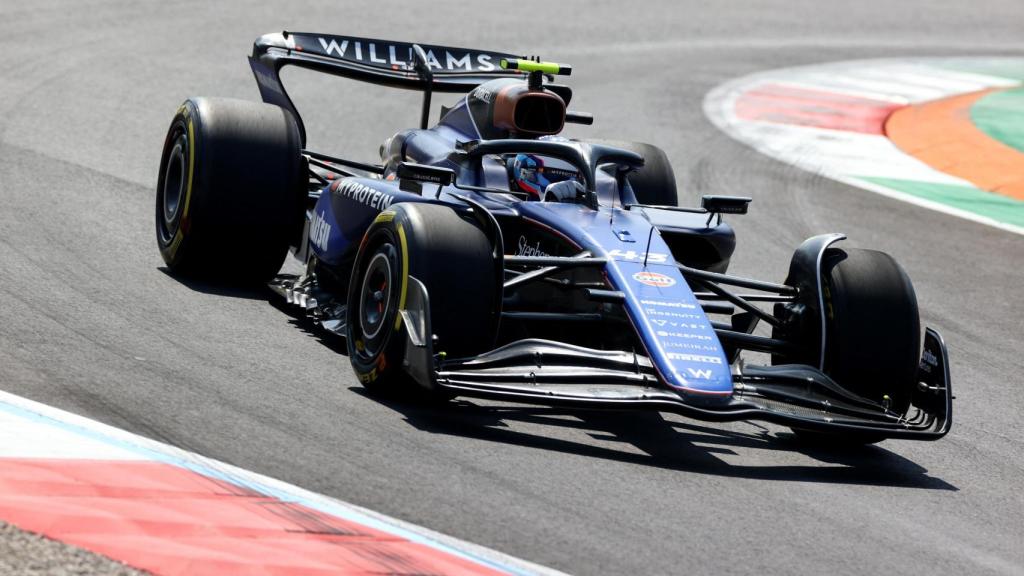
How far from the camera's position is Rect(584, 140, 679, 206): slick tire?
10.0 meters

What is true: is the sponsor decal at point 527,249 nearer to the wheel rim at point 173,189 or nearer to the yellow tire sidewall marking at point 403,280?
the yellow tire sidewall marking at point 403,280

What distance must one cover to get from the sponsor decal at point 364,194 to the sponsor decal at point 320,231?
0.21m

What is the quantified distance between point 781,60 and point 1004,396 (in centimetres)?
1491

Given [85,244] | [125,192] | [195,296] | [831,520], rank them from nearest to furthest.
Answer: [831,520] → [195,296] → [85,244] → [125,192]

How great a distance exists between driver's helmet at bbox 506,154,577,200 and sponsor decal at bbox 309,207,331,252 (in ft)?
3.65

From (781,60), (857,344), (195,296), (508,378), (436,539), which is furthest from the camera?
(781,60)

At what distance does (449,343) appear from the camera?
6.77m

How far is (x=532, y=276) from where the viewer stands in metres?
7.23

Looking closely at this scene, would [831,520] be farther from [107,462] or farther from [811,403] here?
[107,462]

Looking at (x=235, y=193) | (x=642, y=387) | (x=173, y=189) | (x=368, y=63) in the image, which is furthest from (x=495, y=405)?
(x=368, y=63)

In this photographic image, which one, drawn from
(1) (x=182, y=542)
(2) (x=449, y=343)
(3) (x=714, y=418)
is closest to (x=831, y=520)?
(3) (x=714, y=418)

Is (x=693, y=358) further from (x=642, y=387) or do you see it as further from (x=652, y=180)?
(x=652, y=180)

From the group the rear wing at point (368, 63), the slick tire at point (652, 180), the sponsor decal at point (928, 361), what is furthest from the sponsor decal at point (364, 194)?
the sponsor decal at point (928, 361)

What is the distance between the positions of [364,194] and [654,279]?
1909mm
